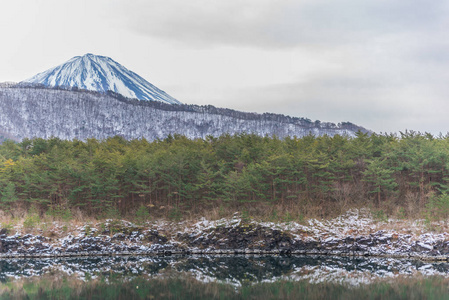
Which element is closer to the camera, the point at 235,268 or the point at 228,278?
the point at 228,278

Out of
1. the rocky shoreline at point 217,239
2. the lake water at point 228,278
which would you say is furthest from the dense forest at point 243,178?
the lake water at point 228,278

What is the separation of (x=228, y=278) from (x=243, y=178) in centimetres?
1753

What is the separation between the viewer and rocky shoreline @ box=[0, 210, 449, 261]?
143 ft

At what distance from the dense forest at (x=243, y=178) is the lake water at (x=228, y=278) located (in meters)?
9.68

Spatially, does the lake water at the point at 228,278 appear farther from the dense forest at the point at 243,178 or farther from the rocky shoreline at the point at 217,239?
the dense forest at the point at 243,178

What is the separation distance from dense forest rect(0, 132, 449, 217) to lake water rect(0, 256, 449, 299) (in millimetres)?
9682

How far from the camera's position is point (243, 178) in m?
48.2

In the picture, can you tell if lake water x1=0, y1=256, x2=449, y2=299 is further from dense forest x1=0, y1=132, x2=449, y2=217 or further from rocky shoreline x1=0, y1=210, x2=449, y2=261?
dense forest x1=0, y1=132, x2=449, y2=217

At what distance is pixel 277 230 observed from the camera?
45.5m

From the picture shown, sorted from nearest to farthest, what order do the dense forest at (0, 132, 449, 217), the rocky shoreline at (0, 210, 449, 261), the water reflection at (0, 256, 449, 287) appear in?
the water reflection at (0, 256, 449, 287), the rocky shoreline at (0, 210, 449, 261), the dense forest at (0, 132, 449, 217)

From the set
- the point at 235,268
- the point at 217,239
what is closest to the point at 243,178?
the point at 217,239

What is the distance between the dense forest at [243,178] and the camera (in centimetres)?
4791

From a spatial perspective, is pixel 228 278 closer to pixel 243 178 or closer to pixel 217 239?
pixel 217 239

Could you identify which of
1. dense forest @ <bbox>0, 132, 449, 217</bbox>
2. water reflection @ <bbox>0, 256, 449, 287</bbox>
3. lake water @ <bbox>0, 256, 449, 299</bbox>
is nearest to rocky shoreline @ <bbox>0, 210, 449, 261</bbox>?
water reflection @ <bbox>0, 256, 449, 287</bbox>
